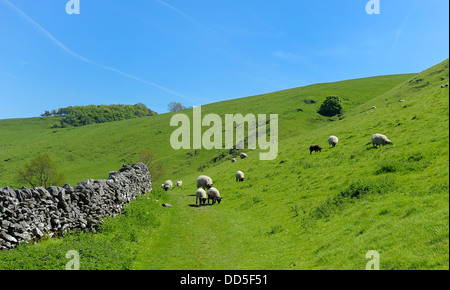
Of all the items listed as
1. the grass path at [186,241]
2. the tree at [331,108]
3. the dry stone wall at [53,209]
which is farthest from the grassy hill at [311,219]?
the tree at [331,108]

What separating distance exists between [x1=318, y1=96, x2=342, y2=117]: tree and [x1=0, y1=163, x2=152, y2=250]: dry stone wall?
265 feet

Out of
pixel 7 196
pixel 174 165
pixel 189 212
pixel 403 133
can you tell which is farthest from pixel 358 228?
pixel 174 165

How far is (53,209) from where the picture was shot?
15461mm

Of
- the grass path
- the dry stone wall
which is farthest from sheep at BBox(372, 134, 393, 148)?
the dry stone wall

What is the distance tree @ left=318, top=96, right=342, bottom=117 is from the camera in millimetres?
90188

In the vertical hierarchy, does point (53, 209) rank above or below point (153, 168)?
below

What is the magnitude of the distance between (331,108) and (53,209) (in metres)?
88.0

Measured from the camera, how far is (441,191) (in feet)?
42.7
